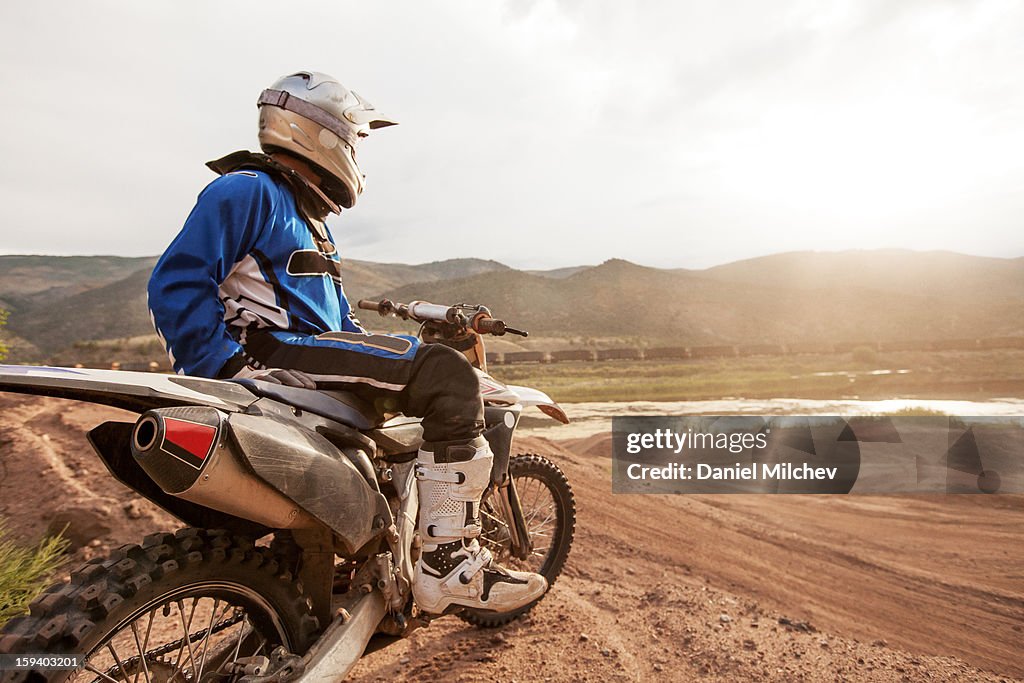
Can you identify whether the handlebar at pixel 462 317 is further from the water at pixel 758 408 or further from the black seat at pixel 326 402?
the water at pixel 758 408

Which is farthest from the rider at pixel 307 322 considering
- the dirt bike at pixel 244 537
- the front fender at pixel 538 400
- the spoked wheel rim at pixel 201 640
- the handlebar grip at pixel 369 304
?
the front fender at pixel 538 400

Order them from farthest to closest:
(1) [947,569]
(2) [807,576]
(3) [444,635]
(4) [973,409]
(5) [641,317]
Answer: (5) [641,317], (4) [973,409], (1) [947,569], (2) [807,576], (3) [444,635]

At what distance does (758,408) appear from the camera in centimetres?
2234

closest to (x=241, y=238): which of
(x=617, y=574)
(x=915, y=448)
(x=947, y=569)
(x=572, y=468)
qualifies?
(x=617, y=574)

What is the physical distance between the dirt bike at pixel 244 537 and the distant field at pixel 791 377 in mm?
22158

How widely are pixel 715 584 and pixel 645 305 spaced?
88.8m

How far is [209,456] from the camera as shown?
2.13 meters

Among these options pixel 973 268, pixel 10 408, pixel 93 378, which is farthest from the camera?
pixel 973 268

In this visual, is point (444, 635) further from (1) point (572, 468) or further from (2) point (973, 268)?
(2) point (973, 268)

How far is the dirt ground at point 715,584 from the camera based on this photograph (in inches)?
154

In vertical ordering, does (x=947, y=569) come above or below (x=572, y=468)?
below

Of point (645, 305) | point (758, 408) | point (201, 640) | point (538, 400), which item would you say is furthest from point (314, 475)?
point (645, 305)

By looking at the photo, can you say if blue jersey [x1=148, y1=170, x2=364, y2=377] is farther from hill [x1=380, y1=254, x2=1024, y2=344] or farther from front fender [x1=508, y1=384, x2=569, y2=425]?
hill [x1=380, y1=254, x2=1024, y2=344]

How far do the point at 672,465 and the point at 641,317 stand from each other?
253 ft
